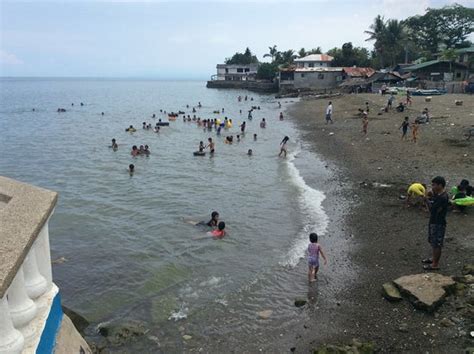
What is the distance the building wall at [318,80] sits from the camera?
81812mm

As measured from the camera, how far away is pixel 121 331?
8.53m

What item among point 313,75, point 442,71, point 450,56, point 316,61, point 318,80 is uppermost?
point 316,61

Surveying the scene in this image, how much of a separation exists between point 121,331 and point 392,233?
783 cm

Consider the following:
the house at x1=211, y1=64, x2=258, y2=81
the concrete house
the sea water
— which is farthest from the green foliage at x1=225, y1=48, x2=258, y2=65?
the sea water

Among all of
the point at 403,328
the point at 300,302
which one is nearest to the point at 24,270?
the point at 403,328

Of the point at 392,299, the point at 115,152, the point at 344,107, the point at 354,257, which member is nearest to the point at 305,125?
the point at 344,107

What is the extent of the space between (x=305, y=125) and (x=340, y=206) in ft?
84.6

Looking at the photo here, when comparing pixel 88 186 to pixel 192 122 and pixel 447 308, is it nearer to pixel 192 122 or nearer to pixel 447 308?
pixel 447 308

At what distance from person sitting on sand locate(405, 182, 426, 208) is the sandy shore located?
1.11 ft

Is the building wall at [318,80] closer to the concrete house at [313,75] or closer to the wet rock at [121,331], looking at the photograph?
the concrete house at [313,75]

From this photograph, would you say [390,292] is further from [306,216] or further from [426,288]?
[306,216]

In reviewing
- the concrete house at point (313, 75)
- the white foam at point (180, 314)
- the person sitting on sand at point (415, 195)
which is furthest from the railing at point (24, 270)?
the concrete house at point (313, 75)

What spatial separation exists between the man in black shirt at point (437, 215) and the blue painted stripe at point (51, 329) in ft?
25.5

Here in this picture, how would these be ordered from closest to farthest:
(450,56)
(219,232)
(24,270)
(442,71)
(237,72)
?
1. (24,270)
2. (219,232)
3. (450,56)
4. (442,71)
5. (237,72)
